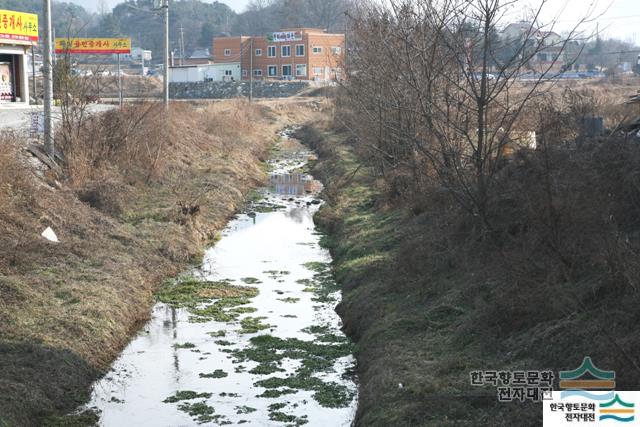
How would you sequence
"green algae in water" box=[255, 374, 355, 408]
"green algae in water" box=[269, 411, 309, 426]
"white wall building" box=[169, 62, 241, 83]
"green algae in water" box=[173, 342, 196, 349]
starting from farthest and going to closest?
"white wall building" box=[169, 62, 241, 83], "green algae in water" box=[173, 342, 196, 349], "green algae in water" box=[255, 374, 355, 408], "green algae in water" box=[269, 411, 309, 426]

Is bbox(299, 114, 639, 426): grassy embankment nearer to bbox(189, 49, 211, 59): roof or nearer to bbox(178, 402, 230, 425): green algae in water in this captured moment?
bbox(178, 402, 230, 425): green algae in water

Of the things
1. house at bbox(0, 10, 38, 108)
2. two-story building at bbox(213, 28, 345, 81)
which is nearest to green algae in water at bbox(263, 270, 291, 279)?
house at bbox(0, 10, 38, 108)

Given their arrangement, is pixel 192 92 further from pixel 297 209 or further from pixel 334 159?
pixel 297 209

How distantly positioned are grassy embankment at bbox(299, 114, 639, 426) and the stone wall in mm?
62282

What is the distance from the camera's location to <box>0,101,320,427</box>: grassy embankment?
34.3 ft

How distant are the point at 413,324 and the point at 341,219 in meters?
9.49

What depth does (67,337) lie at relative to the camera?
11297 millimetres

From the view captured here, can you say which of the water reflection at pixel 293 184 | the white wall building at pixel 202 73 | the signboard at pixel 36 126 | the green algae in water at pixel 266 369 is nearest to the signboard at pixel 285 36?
the white wall building at pixel 202 73

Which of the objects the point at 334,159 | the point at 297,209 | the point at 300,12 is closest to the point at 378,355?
the point at 297,209

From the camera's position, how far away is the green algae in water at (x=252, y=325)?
13.0 meters

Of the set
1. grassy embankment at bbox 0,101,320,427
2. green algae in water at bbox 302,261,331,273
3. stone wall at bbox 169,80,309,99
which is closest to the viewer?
grassy embankment at bbox 0,101,320,427

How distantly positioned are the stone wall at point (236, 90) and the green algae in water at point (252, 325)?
63.5 meters

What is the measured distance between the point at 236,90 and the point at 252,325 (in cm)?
6610

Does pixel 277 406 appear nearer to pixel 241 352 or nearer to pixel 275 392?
pixel 275 392
